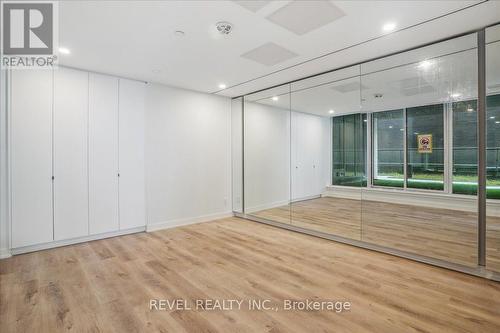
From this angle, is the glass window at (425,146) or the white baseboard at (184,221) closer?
the glass window at (425,146)

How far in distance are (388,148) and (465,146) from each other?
0.99 meters

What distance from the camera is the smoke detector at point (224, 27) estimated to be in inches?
109

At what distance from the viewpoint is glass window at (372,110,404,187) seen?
12.7 feet

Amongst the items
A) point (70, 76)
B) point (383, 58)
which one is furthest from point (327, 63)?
point (70, 76)

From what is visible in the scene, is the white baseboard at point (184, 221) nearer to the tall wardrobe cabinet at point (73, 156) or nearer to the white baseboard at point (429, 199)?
the tall wardrobe cabinet at point (73, 156)

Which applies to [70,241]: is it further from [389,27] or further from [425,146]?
[425,146]

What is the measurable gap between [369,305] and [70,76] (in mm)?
5128

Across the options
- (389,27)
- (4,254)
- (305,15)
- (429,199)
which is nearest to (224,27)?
(305,15)

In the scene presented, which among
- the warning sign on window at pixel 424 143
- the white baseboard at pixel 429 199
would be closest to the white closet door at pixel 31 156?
the white baseboard at pixel 429 199

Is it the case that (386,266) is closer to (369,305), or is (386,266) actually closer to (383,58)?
(369,305)

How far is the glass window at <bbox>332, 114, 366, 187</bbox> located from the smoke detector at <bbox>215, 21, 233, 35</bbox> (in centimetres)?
272

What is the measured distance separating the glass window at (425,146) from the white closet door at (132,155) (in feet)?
14.9

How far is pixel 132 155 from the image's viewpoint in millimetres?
4672

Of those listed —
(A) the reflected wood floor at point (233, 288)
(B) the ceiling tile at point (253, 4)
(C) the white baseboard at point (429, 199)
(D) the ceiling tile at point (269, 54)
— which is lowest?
(A) the reflected wood floor at point (233, 288)
